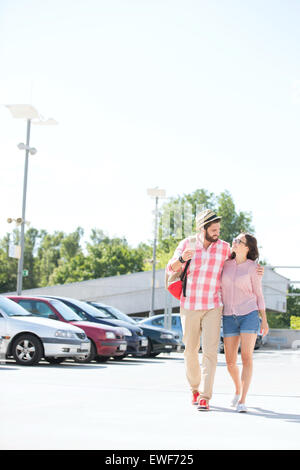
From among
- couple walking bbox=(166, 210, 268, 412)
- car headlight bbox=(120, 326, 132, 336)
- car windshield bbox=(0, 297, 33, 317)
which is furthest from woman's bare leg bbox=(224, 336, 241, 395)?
car headlight bbox=(120, 326, 132, 336)

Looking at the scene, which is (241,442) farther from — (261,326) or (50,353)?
(50,353)

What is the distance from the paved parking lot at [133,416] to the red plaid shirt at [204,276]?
3.40 ft

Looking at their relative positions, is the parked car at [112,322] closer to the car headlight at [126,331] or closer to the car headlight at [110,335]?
the car headlight at [126,331]

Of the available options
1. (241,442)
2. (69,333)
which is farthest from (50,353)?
(241,442)

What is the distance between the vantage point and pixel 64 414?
6262mm

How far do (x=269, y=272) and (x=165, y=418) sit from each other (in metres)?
49.5

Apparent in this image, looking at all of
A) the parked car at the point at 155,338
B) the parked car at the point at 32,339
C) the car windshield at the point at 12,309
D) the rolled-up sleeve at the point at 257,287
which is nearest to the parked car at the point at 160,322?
the parked car at the point at 155,338

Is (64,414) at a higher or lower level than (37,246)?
lower

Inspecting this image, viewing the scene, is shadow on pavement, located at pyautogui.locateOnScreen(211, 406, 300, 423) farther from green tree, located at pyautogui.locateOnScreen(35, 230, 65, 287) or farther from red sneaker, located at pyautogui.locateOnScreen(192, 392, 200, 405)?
green tree, located at pyautogui.locateOnScreen(35, 230, 65, 287)

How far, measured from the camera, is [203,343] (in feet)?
23.3

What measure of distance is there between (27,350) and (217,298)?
682 cm

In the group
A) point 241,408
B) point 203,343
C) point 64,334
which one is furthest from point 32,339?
point 241,408

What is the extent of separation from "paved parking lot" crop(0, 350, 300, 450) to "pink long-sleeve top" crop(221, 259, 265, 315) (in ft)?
3.31

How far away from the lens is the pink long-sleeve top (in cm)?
706
